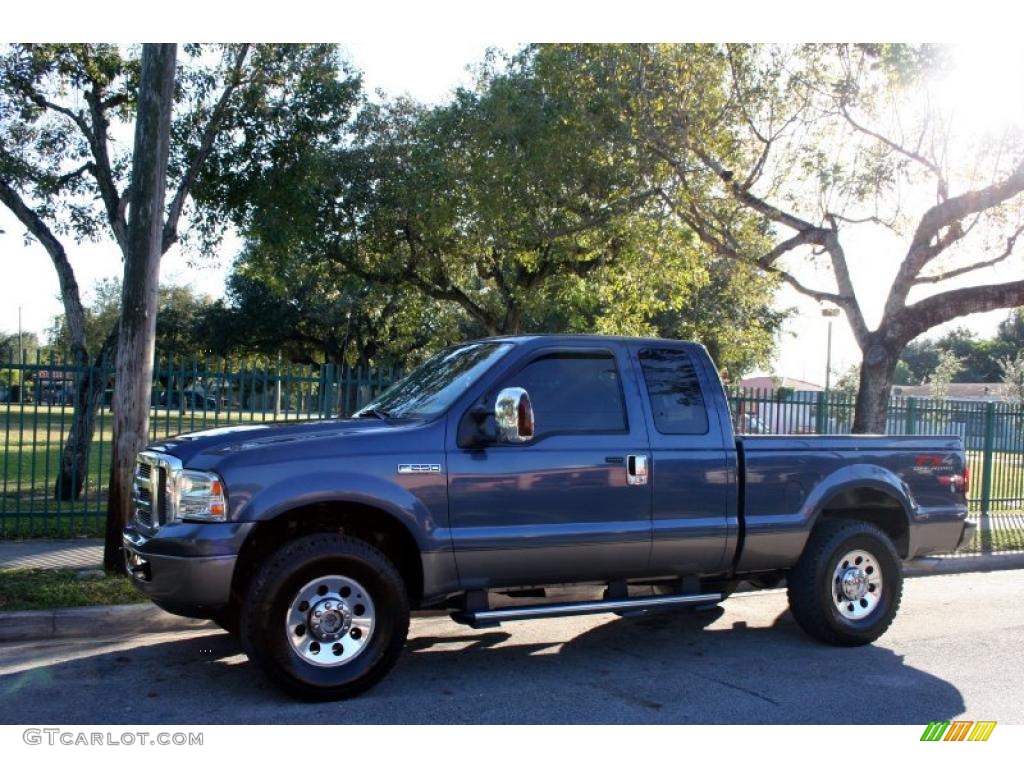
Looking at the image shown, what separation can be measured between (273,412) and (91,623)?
5.11 meters

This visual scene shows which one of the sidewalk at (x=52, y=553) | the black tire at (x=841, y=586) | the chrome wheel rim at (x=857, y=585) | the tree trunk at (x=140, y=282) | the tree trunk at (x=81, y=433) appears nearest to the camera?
the black tire at (x=841, y=586)

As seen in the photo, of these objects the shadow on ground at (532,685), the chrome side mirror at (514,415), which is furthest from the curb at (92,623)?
the chrome side mirror at (514,415)

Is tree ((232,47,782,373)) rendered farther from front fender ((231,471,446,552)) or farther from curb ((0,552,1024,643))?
front fender ((231,471,446,552))

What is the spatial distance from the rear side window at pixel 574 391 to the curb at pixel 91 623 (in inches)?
115

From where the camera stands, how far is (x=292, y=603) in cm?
530

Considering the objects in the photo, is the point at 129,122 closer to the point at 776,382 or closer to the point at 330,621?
the point at 330,621

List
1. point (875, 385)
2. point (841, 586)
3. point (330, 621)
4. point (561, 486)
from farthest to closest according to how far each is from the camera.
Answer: point (875, 385)
point (841, 586)
point (561, 486)
point (330, 621)

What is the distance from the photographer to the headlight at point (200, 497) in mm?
5242

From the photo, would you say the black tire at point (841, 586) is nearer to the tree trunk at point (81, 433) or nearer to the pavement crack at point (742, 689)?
the pavement crack at point (742, 689)

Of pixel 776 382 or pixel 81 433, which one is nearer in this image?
pixel 81 433

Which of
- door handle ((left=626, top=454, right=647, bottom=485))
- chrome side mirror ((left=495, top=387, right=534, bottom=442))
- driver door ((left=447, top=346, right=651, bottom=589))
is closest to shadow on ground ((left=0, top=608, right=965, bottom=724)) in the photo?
driver door ((left=447, top=346, right=651, bottom=589))

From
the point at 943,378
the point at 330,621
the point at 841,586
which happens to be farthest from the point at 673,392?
the point at 943,378

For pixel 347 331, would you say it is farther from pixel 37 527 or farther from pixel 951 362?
pixel 951 362

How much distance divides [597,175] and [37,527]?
28.2 ft
